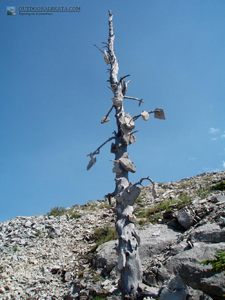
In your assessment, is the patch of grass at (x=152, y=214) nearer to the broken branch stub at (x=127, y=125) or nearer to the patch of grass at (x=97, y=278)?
the patch of grass at (x=97, y=278)

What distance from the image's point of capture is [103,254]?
23.2 ft

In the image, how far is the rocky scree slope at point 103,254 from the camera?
4815 mm

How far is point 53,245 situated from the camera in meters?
9.11

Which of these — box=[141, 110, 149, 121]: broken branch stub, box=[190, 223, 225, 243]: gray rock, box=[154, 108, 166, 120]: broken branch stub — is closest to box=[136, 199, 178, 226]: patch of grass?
box=[190, 223, 225, 243]: gray rock

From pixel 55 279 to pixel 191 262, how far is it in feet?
14.9

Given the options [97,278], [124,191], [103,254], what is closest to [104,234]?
[103,254]

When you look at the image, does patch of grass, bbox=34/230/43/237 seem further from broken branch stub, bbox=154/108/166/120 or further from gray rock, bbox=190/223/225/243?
broken branch stub, bbox=154/108/166/120

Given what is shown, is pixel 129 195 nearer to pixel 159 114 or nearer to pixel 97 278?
pixel 159 114

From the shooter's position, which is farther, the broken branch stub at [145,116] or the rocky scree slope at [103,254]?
the broken branch stub at [145,116]

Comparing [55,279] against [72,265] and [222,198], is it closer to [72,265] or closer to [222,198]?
[72,265]

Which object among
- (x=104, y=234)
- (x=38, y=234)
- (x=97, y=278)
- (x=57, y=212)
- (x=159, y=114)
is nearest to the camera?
(x=159, y=114)

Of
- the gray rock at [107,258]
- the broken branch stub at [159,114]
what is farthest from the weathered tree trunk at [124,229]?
the gray rock at [107,258]

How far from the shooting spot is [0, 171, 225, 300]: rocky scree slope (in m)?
4.82

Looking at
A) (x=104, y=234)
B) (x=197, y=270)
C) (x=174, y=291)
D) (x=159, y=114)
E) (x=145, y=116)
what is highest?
(x=159, y=114)
